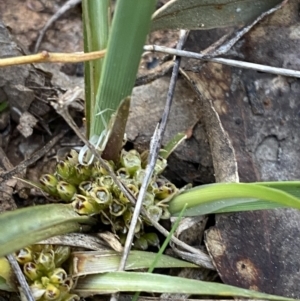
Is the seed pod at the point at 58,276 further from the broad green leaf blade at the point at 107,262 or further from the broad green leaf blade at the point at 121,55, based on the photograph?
the broad green leaf blade at the point at 121,55

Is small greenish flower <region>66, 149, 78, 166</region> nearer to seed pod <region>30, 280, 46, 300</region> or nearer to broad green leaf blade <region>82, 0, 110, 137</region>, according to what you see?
broad green leaf blade <region>82, 0, 110, 137</region>

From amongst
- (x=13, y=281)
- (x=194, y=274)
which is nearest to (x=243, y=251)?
(x=194, y=274)

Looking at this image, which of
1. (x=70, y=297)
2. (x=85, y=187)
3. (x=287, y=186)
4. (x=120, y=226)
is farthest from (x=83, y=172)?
(x=287, y=186)

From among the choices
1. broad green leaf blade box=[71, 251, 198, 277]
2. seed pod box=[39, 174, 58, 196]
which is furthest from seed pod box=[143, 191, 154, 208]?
seed pod box=[39, 174, 58, 196]

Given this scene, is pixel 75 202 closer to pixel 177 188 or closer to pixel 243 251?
pixel 177 188

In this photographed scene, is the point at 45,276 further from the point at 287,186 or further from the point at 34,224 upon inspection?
the point at 287,186
